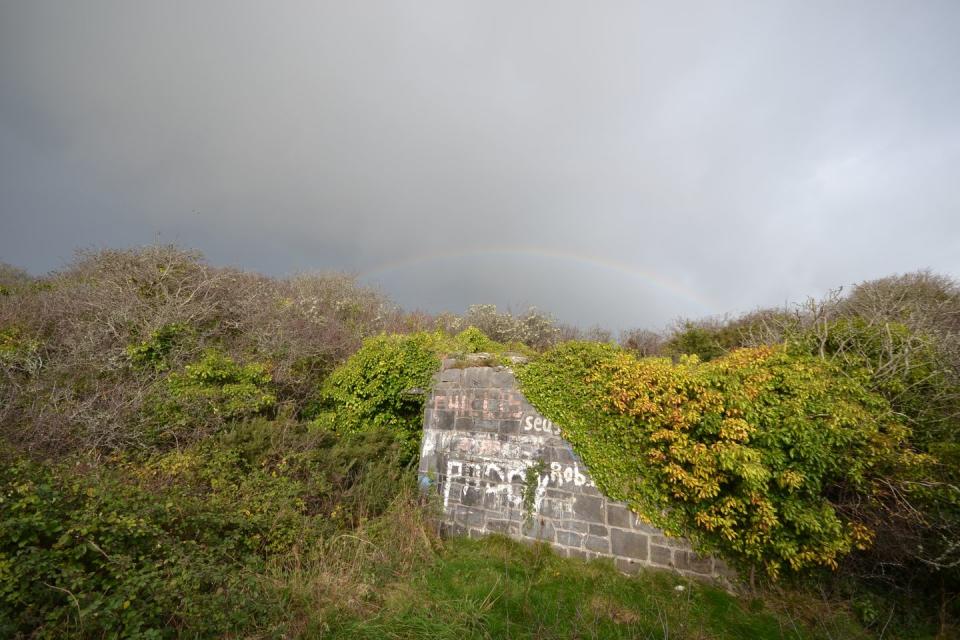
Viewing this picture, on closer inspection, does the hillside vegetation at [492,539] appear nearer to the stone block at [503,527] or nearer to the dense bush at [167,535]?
the dense bush at [167,535]

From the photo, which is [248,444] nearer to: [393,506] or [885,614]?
[393,506]

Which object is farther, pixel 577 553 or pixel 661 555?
pixel 577 553

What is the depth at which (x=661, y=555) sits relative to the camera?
18.9 ft

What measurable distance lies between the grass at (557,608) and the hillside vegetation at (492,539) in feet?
0.11

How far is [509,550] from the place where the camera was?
21.0ft

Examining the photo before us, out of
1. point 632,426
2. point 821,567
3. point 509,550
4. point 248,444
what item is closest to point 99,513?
point 248,444

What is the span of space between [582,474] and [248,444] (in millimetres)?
5781

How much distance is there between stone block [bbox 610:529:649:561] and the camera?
5883mm

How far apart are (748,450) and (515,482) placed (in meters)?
3.65

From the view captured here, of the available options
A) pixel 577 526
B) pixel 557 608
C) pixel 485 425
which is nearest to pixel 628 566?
pixel 577 526

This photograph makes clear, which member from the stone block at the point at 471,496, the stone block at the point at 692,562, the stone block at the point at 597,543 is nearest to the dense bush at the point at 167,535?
the stone block at the point at 471,496

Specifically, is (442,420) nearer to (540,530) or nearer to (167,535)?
(540,530)

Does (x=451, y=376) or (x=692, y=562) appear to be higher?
(x=451, y=376)

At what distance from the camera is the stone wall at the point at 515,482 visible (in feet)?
19.6
